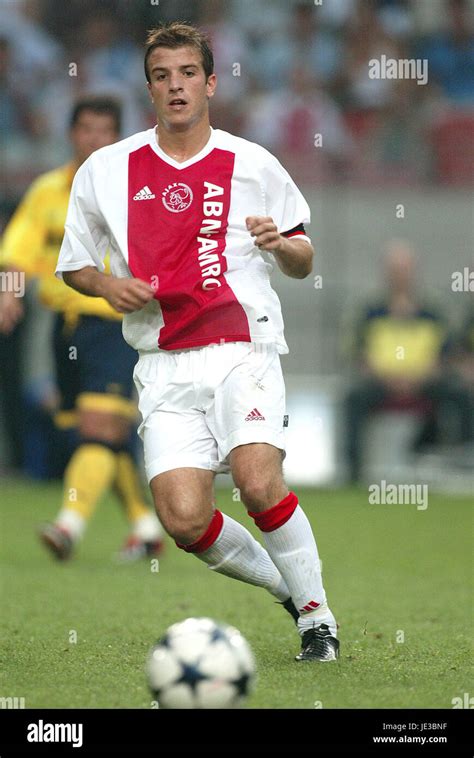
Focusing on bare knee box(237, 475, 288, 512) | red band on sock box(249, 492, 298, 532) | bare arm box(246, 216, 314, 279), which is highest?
bare arm box(246, 216, 314, 279)

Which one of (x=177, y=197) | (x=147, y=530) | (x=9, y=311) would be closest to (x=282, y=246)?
(x=177, y=197)

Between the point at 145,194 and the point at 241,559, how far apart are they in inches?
57.4

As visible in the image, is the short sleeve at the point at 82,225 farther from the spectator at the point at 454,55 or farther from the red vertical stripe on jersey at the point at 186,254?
the spectator at the point at 454,55

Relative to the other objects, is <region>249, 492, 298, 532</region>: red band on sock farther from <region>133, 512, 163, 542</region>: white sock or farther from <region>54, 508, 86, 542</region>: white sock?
<region>133, 512, 163, 542</region>: white sock

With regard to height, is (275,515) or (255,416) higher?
(255,416)

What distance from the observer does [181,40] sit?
548 centimetres

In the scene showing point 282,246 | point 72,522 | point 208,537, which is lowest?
point 208,537

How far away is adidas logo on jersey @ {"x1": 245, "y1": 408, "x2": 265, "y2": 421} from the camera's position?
17.5 feet

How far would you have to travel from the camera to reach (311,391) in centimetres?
1465

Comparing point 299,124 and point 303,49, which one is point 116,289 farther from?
point 303,49

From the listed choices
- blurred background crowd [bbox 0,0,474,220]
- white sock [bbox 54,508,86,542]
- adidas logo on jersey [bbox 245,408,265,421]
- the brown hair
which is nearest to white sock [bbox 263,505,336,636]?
adidas logo on jersey [bbox 245,408,265,421]

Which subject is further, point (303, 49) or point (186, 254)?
point (303, 49)

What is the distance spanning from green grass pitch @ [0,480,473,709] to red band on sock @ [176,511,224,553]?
0.46 metres

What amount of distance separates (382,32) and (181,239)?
12.6 m
